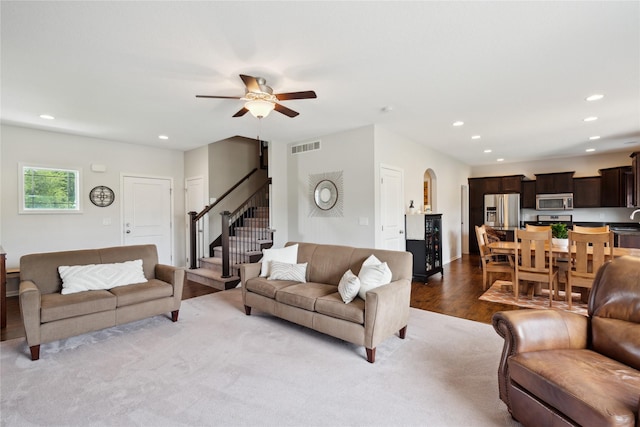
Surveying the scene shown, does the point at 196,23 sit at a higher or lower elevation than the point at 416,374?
higher

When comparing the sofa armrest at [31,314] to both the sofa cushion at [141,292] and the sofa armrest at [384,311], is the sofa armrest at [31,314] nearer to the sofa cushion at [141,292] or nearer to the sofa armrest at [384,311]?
the sofa cushion at [141,292]

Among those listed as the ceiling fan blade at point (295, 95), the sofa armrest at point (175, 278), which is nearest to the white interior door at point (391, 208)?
the ceiling fan blade at point (295, 95)

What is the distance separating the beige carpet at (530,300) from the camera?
3985 mm

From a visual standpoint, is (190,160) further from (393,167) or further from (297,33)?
(297,33)

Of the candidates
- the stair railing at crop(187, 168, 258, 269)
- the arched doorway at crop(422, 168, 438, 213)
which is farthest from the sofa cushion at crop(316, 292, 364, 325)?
the arched doorway at crop(422, 168, 438, 213)

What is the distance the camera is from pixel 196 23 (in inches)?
86.2

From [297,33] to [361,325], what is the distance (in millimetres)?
2455

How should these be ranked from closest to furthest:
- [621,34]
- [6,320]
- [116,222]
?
[621,34] → [6,320] → [116,222]

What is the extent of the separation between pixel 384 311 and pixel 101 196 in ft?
18.6

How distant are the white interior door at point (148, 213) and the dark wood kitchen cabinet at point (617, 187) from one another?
997 centimetres

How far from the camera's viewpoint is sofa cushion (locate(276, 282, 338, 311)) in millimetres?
3055

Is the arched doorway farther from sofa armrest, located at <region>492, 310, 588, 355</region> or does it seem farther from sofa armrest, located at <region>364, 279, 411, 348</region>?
sofa armrest, located at <region>492, 310, 588, 355</region>

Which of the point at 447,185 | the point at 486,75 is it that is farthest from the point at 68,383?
the point at 447,185

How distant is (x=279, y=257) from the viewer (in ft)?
12.8
